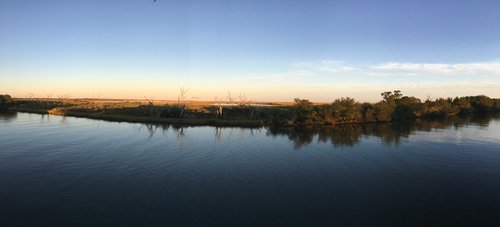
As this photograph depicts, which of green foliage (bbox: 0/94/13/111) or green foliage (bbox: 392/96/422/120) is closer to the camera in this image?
green foliage (bbox: 392/96/422/120)

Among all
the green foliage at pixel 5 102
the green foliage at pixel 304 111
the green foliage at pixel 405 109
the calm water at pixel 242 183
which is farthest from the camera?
the green foliage at pixel 5 102

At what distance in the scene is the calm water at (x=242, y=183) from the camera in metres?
19.0

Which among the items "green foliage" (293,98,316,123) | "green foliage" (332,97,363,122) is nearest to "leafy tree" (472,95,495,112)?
"green foliage" (332,97,363,122)

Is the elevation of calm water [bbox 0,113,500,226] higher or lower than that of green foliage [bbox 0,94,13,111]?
lower

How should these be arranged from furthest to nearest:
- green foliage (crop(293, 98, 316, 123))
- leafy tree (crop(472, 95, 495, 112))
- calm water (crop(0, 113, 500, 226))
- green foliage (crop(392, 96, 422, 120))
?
1. leafy tree (crop(472, 95, 495, 112))
2. green foliage (crop(392, 96, 422, 120))
3. green foliage (crop(293, 98, 316, 123))
4. calm water (crop(0, 113, 500, 226))

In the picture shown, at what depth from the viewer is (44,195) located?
21.9 m

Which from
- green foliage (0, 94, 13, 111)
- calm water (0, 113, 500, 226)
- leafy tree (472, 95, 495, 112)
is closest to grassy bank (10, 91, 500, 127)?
green foliage (0, 94, 13, 111)

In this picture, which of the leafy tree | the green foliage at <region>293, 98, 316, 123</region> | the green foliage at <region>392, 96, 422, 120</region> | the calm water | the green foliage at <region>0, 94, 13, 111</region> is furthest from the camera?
the leafy tree

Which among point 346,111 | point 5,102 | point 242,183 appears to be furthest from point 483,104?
point 5,102

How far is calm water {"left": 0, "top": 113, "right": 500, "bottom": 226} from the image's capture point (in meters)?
19.0

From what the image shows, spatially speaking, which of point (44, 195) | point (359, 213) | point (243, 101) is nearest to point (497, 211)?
point (359, 213)

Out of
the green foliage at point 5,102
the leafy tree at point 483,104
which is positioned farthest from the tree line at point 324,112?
the leafy tree at point 483,104

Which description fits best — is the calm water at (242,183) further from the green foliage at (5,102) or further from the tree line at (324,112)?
the green foliage at (5,102)

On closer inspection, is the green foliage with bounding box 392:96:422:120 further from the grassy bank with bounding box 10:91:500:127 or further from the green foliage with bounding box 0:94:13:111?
the green foliage with bounding box 0:94:13:111
